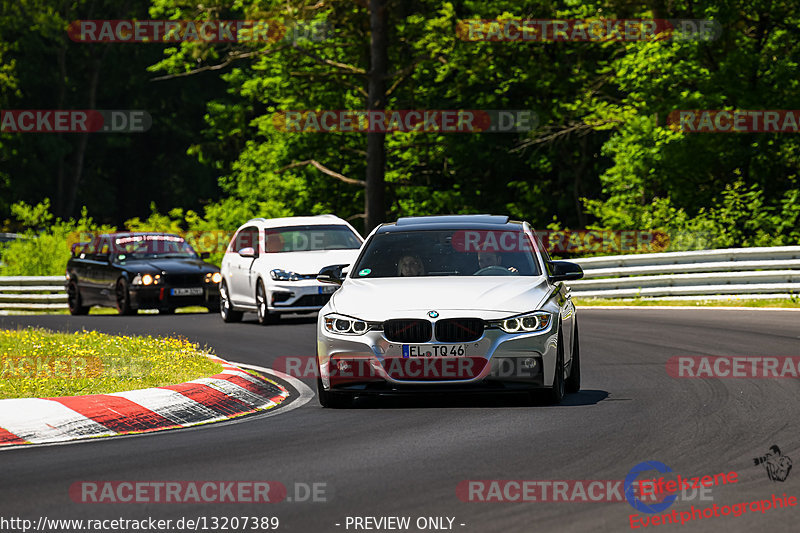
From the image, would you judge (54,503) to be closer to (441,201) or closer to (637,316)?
(637,316)


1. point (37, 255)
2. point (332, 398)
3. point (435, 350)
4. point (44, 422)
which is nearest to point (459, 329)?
point (435, 350)

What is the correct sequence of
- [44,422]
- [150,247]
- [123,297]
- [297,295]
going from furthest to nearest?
[150,247] → [123,297] → [297,295] → [44,422]

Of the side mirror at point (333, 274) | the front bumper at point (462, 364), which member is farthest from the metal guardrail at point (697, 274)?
the front bumper at point (462, 364)

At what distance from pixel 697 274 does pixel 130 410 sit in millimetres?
16201

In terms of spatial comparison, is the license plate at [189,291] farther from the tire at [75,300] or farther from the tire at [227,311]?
the tire at [75,300]

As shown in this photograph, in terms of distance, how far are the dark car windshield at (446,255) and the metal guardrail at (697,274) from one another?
12261 mm

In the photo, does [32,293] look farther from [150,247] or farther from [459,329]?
[459,329]

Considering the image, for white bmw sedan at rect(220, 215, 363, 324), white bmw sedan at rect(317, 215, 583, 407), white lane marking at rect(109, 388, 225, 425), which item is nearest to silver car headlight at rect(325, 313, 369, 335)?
white bmw sedan at rect(317, 215, 583, 407)

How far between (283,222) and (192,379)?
11353 millimetres

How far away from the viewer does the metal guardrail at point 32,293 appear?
33.6 m

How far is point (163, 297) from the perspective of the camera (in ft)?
87.6

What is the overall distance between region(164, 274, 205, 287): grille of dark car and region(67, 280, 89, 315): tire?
3608 mm

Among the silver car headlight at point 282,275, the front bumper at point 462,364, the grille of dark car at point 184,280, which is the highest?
the front bumper at point 462,364

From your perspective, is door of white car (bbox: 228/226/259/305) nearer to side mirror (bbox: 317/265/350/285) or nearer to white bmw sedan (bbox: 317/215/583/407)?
side mirror (bbox: 317/265/350/285)
